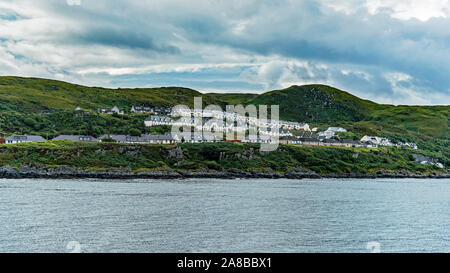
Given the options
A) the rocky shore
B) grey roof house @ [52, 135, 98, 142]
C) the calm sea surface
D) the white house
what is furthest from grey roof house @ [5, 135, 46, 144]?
the white house

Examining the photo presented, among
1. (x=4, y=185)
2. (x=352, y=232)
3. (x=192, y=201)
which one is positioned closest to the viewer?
(x=352, y=232)

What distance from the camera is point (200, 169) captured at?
10231 cm

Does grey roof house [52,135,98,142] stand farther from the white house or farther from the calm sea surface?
the white house

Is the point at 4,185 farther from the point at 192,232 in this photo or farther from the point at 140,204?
the point at 192,232

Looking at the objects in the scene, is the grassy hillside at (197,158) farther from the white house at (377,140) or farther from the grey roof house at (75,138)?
the white house at (377,140)

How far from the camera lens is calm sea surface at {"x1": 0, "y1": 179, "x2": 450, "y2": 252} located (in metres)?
33.0

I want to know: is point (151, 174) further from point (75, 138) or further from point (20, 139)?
point (20, 139)

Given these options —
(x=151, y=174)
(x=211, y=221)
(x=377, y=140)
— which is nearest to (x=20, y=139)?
(x=151, y=174)

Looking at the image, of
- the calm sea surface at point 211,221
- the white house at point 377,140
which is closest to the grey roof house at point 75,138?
the calm sea surface at point 211,221

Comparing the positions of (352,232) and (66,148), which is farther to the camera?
(66,148)

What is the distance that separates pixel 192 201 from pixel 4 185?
34.5 meters

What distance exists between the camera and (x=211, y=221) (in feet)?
138
